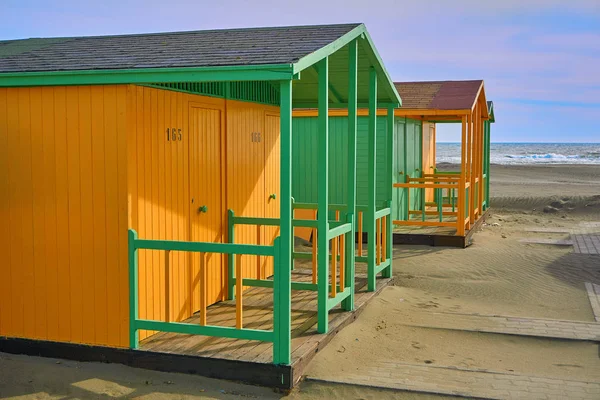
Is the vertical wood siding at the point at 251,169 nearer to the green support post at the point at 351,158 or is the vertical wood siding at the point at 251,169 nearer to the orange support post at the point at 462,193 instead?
the green support post at the point at 351,158

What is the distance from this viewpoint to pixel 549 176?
43.5 meters

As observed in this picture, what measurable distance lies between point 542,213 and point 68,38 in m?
17.8

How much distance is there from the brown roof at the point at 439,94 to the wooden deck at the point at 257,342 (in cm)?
708

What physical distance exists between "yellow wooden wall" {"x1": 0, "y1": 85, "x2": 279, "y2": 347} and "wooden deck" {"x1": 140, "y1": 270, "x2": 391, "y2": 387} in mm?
322

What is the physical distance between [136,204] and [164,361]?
1388 millimetres

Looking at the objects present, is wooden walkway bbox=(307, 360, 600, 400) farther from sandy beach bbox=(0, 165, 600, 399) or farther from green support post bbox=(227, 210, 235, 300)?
green support post bbox=(227, 210, 235, 300)

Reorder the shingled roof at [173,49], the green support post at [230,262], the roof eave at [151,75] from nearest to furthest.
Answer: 1. the roof eave at [151,75]
2. the shingled roof at [173,49]
3. the green support post at [230,262]

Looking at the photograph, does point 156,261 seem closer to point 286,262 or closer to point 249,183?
point 286,262

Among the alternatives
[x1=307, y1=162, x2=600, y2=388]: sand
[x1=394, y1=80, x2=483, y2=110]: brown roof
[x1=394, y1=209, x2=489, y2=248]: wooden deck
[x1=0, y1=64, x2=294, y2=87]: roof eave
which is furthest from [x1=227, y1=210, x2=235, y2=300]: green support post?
[x1=394, y1=80, x2=483, y2=110]: brown roof

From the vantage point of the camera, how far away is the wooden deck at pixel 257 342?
6.47 metres

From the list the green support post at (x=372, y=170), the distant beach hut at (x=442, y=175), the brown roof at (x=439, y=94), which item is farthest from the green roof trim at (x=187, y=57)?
the brown roof at (x=439, y=94)

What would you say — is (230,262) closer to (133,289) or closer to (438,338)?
(133,289)

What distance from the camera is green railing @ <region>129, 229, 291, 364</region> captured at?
6.22 m

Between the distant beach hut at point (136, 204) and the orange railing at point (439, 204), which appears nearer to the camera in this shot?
the distant beach hut at point (136, 204)
